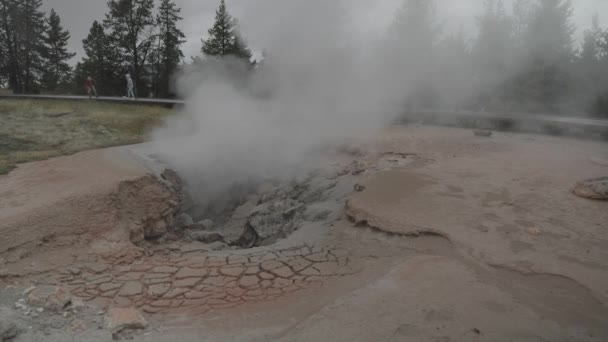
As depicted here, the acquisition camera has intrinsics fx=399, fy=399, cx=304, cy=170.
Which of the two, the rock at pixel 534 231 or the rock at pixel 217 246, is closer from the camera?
the rock at pixel 534 231

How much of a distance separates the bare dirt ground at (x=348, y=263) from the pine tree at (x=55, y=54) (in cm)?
2622

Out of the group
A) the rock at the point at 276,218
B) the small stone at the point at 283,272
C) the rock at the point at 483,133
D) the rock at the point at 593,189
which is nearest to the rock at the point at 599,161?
the rock at the point at 593,189

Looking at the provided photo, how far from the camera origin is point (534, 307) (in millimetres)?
2695

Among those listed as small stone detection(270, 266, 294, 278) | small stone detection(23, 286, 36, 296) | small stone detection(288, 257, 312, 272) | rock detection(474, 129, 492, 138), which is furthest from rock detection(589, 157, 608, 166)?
small stone detection(23, 286, 36, 296)

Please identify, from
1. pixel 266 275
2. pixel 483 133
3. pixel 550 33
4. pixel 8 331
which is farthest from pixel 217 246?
pixel 550 33

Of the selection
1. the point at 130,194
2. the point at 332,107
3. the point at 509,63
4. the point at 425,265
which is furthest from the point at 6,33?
the point at 425,265

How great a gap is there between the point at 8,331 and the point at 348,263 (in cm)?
255

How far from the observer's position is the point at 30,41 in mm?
23984

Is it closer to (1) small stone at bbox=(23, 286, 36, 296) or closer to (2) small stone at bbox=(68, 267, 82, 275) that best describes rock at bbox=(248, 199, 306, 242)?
(2) small stone at bbox=(68, 267, 82, 275)

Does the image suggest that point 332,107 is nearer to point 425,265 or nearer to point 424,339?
point 425,265

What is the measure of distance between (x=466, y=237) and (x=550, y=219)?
1.04 metres

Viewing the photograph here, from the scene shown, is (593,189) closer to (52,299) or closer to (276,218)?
(276,218)

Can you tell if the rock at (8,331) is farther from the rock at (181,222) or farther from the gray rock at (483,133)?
the gray rock at (483,133)

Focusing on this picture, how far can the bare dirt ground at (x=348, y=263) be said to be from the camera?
104 inches
